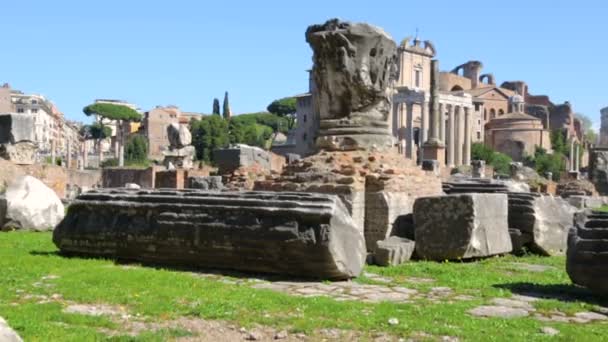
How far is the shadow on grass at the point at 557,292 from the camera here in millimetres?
5367

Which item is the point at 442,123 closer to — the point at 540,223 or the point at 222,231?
the point at 540,223

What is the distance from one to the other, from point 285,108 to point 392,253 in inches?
3562

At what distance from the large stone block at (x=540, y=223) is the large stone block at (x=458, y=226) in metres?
0.70

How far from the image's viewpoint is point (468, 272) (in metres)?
6.81

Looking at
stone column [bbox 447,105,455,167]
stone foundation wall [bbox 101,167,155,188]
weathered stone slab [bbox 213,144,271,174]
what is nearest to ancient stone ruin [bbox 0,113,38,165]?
weathered stone slab [bbox 213,144,271,174]

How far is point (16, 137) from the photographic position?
15.3m

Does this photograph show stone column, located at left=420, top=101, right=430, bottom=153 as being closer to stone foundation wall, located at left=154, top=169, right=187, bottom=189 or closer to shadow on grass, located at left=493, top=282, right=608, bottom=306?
stone foundation wall, located at left=154, top=169, right=187, bottom=189

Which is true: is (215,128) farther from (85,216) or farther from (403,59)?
(85,216)

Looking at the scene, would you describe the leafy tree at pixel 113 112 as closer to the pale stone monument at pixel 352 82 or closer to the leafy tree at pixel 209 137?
the leafy tree at pixel 209 137

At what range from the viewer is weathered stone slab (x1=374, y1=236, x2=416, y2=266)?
7270 mm

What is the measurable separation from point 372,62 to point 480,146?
7044 centimetres

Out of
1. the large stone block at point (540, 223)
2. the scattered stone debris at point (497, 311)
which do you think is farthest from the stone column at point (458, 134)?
the scattered stone debris at point (497, 311)

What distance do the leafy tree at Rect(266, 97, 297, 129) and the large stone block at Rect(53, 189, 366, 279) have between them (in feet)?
291

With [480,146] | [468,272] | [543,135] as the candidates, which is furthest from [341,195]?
[543,135]
